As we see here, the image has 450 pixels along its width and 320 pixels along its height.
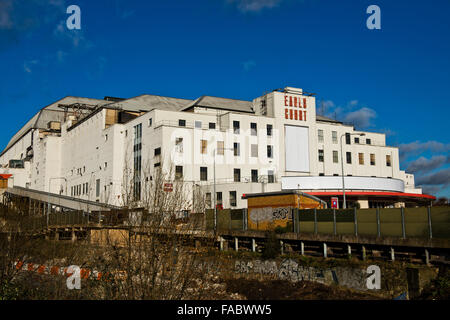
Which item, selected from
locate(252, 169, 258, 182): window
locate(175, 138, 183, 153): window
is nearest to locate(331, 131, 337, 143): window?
locate(252, 169, 258, 182): window

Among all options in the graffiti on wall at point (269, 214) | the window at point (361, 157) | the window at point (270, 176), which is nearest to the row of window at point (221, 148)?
the window at point (270, 176)

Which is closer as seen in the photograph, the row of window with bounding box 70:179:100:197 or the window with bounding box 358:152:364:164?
the row of window with bounding box 70:179:100:197

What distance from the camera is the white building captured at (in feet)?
201

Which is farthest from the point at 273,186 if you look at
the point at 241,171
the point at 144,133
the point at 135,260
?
the point at 135,260

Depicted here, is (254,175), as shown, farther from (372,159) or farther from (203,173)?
(372,159)

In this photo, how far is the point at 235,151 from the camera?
65.8m

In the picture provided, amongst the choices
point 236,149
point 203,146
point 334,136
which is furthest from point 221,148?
point 334,136

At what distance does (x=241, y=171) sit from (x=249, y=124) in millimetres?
7609

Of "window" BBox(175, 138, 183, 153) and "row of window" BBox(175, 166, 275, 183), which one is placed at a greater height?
"window" BBox(175, 138, 183, 153)

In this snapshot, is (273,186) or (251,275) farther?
(273,186)

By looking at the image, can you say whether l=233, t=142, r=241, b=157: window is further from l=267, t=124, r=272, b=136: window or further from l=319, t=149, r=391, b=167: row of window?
l=319, t=149, r=391, b=167: row of window

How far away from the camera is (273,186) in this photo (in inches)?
2445
